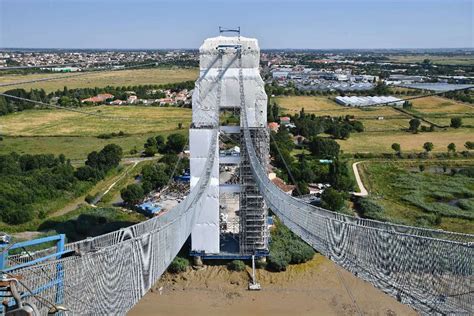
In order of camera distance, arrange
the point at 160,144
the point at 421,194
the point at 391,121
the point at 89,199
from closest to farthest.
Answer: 1. the point at 89,199
2. the point at 421,194
3. the point at 160,144
4. the point at 391,121

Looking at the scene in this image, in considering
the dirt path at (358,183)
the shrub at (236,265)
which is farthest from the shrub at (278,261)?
the dirt path at (358,183)

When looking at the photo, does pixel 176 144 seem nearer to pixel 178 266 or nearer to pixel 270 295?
pixel 178 266

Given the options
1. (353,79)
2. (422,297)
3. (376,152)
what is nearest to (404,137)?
(376,152)

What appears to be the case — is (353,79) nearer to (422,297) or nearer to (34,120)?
(34,120)

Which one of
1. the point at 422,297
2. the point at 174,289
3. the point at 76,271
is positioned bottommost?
the point at 174,289

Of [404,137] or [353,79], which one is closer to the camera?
[404,137]

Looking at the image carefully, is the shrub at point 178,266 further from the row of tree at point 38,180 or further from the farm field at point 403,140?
the farm field at point 403,140

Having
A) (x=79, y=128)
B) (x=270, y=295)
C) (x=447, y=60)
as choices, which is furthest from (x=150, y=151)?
(x=447, y=60)
